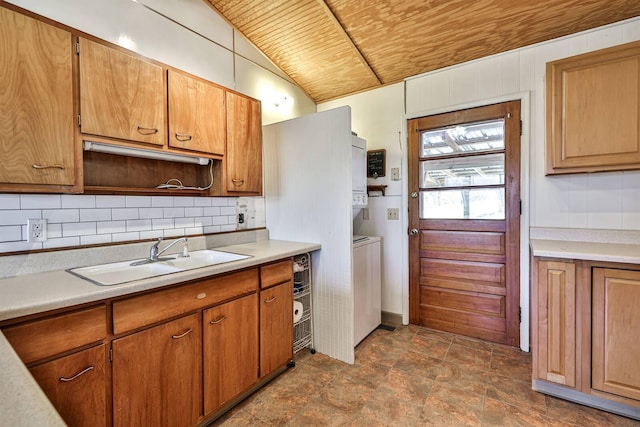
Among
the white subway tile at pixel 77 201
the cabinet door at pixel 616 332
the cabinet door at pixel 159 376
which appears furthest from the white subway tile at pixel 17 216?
the cabinet door at pixel 616 332

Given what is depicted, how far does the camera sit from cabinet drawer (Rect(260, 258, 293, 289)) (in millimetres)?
1968

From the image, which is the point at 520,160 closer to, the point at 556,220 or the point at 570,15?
the point at 556,220

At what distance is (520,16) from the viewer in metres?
2.14

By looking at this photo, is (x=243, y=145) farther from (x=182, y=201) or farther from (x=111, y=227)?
(x=111, y=227)

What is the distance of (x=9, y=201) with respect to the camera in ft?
4.81

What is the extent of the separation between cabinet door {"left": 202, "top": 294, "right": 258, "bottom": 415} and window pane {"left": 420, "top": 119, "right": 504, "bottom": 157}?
2173 mm

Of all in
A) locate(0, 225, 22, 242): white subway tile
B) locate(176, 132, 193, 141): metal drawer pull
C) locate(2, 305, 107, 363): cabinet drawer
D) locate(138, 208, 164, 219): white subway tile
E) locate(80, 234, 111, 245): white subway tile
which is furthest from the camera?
locate(138, 208, 164, 219): white subway tile

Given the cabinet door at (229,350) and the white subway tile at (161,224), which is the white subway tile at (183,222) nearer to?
the white subway tile at (161,224)

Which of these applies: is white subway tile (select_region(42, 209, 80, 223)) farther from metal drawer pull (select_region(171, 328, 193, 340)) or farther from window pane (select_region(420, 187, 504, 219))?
window pane (select_region(420, 187, 504, 219))

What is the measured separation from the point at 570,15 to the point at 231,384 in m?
3.37

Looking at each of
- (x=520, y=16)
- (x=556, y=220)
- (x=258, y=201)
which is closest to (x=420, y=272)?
(x=556, y=220)

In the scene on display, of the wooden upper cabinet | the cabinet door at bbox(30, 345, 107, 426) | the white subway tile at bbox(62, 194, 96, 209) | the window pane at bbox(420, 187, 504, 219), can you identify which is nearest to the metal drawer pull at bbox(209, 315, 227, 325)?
the cabinet door at bbox(30, 345, 107, 426)

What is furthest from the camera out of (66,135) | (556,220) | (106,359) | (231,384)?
(556,220)

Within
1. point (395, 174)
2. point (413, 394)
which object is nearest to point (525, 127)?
point (395, 174)
